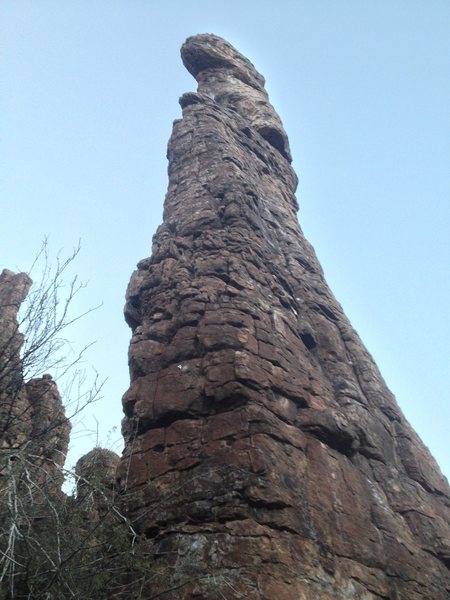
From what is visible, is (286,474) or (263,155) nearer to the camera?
(286,474)

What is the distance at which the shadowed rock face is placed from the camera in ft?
26.3

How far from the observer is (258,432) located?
30.1 ft

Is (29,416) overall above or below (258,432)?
below

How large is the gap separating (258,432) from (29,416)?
22.1ft

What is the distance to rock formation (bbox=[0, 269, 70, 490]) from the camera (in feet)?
26.4

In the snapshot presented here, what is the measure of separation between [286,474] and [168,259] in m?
6.42

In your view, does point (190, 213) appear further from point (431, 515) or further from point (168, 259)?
point (431, 515)

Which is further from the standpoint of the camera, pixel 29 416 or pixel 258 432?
pixel 29 416

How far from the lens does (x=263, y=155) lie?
22.1 m

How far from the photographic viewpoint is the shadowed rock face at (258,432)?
802cm

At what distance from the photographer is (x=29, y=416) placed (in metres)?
13.3

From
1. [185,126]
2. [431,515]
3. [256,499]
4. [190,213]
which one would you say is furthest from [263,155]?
[256,499]

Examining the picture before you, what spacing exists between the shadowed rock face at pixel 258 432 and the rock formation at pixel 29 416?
4.91 ft

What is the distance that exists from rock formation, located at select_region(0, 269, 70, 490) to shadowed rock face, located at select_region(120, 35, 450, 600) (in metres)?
1.50
